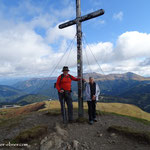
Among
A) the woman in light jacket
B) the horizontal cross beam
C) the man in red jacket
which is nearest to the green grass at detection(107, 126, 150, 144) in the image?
the woman in light jacket

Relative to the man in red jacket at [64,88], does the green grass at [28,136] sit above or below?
below

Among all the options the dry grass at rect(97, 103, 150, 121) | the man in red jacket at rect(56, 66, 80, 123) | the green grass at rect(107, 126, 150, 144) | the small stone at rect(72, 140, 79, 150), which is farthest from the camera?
the dry grass at rect(97, 103, 150, 121)

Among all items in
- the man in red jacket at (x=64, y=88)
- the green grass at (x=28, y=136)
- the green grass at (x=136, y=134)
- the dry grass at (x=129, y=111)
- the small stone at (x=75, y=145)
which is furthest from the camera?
the dry grass at (x=129, y=111)

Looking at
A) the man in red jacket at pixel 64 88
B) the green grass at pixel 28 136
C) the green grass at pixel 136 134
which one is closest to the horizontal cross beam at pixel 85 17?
the man in red jacket at pixel 64 88

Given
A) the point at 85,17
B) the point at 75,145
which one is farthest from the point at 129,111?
the point at 75,145

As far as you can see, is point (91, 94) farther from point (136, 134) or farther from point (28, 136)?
point (28, 136)

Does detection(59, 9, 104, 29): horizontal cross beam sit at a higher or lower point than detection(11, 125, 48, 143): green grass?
higher

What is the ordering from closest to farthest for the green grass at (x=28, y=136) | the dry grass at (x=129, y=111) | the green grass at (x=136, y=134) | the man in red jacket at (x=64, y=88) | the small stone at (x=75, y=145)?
the small stone at (x=75, y=145)
the green grass at (x=136, y=134)
the green grass at (x=28, y=136)
the man in red jacket at (x=64, y=88)
the dry grass at (x=129, y=111)

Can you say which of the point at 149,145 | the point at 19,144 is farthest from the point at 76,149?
the point at 149,145

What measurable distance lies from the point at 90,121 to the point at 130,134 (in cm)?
306

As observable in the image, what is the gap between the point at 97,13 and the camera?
31.0ft

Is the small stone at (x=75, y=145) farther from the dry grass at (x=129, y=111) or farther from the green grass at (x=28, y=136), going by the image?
the dry grass at (x=129, y=111)

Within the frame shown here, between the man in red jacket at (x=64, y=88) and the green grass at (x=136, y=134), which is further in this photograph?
the man in red jacket at (x=64, y=88)

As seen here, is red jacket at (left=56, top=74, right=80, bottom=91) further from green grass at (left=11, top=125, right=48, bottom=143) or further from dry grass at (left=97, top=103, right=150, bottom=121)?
dry grass at (left=97, top=103, right=150, bottom=121)
